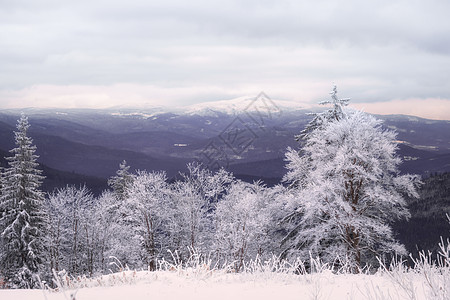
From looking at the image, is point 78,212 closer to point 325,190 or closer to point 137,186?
point 137,186

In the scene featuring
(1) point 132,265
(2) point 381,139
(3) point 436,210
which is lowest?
(3) point 436,210

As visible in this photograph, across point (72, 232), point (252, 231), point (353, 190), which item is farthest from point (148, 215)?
point (353, 190)

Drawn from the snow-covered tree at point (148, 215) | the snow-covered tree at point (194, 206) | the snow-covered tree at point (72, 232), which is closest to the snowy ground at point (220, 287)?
the snow-covered tree at point (148, 215)

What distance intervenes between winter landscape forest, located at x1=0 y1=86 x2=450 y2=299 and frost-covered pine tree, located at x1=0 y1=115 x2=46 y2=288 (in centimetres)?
9

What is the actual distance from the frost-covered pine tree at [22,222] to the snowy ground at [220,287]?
21253 mm

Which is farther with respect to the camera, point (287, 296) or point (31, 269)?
point (31, 269)

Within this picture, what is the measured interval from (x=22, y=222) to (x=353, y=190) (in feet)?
78.0

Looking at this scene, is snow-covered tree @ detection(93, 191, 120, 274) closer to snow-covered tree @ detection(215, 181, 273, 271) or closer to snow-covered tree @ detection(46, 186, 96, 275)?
snow-covered tree @ detection(46, 186, 96, 275)

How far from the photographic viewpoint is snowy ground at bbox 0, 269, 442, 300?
515 centimetres

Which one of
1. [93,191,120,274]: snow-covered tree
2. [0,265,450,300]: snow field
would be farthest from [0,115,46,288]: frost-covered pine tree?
[0,265,450,300]: snow field

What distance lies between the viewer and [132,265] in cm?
3048

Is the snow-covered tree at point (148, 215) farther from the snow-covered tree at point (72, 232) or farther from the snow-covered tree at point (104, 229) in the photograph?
the snow-covered tree at point (72, 232)

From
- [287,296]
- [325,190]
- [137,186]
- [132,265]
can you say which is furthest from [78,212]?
[287,296]

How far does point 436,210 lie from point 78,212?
15771cm
